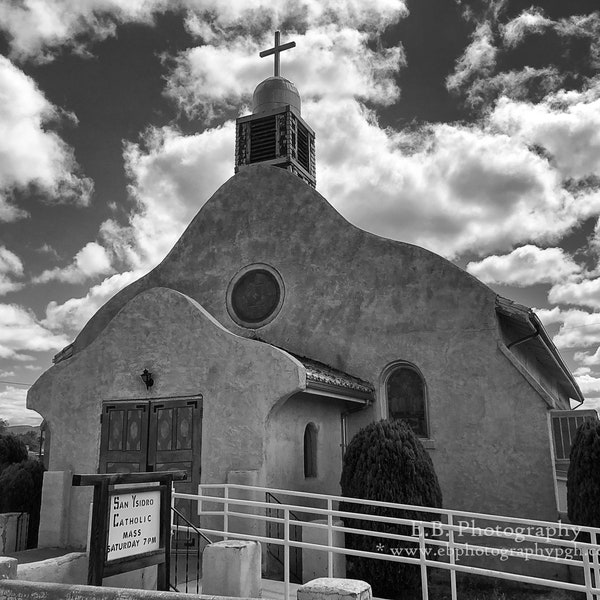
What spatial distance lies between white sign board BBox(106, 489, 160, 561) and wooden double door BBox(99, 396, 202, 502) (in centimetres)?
403

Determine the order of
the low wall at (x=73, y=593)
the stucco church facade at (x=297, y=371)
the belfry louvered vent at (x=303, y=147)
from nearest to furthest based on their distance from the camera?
the low wall at (x=73, y=593), the stucco church facade at (x=297, y=371), the belfry louvered vent at (x=303, y=147)

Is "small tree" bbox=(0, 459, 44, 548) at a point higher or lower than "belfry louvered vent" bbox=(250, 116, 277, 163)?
lower

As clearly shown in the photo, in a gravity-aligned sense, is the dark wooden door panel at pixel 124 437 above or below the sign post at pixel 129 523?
above

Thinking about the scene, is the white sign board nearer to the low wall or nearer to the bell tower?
the low wall

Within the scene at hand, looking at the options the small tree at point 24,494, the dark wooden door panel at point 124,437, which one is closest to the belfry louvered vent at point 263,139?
the dark wooden door panel at point 124,437

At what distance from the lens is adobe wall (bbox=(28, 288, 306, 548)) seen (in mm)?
10953

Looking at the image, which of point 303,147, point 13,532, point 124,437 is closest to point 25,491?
point 13,532

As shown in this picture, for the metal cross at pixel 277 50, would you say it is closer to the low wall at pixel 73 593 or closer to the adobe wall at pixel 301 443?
the adobe wall at pixel 301 443

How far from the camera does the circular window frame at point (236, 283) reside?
15.3 meters

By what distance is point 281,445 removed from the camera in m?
11.4

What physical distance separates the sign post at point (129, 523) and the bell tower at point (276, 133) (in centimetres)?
1411

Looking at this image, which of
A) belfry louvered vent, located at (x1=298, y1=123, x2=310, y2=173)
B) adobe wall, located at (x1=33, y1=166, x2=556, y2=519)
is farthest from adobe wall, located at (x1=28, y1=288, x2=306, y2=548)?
belfry louvered vent, located at (x1=298, y1=123, x2=310, y2=173)

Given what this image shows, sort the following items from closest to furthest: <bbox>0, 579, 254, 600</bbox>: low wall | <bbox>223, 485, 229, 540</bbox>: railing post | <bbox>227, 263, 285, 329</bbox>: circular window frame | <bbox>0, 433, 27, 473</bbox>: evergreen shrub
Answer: <bbox>0, 579, 254, 600</bbox>: low wall → <bbox>223, 485, 229, 540</bbox>: railing post → <bbox>0, 433, 27, 473</bbox>: evergreen shrub → <bbox>227, 263, 285, 329</bbox>: circular window frame

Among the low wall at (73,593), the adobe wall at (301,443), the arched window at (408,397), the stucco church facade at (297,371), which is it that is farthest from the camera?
the arched window at (408,397)
